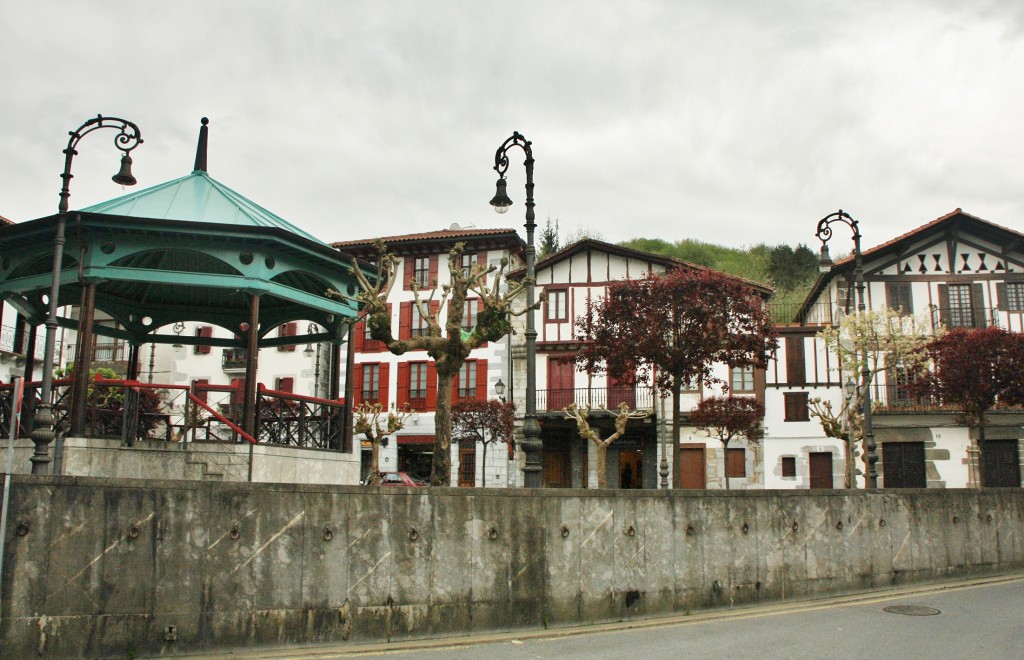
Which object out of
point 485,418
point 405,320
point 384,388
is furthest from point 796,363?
point 384,388

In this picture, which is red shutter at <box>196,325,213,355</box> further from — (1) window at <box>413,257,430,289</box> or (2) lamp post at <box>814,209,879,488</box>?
(2) lamp post at <box>814,209,879,488</box>

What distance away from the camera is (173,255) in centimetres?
1720

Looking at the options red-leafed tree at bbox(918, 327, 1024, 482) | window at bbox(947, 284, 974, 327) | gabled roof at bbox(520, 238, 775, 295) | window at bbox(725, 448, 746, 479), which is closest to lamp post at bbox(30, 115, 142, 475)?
red-leafed tree at bbox(918, 327, 1024, 482)

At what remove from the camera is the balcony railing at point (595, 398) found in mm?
38281

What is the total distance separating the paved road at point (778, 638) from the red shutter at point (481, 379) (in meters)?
28.4

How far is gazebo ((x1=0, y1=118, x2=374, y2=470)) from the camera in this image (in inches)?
535

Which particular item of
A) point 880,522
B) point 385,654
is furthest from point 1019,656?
point 385,654

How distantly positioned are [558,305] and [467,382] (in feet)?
19.6

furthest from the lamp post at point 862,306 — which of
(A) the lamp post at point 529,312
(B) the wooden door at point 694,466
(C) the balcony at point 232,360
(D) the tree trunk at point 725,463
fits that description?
(C) the balcony at point 232,360

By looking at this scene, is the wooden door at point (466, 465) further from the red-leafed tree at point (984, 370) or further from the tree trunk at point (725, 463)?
the red-leafed tree at point (984, 370)

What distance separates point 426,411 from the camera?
41844mm

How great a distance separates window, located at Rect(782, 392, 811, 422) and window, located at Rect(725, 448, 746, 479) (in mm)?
2332

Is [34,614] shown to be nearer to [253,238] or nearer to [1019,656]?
[253,238]

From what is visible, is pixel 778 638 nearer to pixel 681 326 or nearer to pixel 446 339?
pixel 446 339
